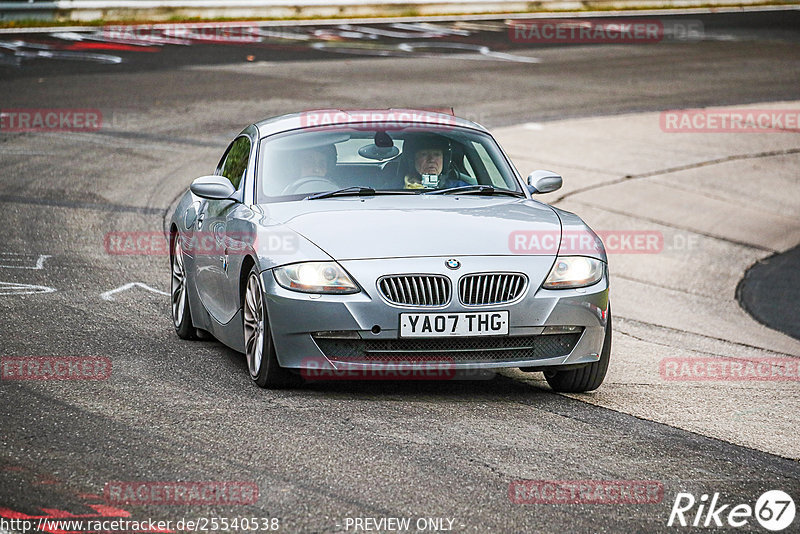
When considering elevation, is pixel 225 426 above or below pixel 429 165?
below

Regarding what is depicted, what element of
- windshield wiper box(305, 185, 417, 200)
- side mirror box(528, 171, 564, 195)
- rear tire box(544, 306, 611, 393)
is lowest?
rear tire box(544, 306, 611, 393)

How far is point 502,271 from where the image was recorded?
6820mm

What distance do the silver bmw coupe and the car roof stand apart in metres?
0.31

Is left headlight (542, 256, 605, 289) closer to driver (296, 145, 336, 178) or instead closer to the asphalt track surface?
the asphalt track surface

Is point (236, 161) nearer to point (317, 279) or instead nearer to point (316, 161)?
point (316, 161)

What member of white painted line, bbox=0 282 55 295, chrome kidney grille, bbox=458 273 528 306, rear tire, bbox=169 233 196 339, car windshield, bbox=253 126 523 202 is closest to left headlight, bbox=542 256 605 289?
chrome kidney grille, bbox=458 273 528 306

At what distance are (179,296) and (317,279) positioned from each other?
259 cm

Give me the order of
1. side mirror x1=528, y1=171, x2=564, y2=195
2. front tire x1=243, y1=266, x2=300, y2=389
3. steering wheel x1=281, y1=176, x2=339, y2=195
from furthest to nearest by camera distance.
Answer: side mirror x1=528, y1=171, x2=564, y2=195 < steering wheel x1=281, y1=176, x2=339, y2=195 < front tire x1=243, y1=266, x2=300, y2=389

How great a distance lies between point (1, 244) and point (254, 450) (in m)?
7.02

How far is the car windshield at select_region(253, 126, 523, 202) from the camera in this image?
7.99m

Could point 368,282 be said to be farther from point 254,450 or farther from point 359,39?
point 359,39

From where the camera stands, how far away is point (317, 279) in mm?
6758

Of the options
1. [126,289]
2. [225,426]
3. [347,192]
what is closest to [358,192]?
[347,192]

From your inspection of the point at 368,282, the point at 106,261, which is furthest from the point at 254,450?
the point at 106,261
